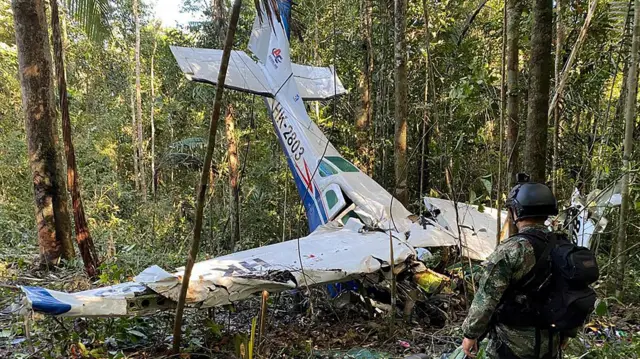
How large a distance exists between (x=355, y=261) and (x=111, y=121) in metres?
16.1

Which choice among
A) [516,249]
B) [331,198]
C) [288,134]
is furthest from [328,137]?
[516,249]

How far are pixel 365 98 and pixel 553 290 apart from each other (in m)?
8.67

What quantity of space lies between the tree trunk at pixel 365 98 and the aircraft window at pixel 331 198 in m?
4.25

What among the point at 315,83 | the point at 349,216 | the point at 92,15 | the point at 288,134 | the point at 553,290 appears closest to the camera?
the point at 553,290

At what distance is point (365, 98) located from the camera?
418 inches

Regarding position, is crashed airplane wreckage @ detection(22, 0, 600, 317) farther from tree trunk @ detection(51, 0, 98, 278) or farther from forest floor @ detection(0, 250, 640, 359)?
tree trunk @ detection(51, 0, 98, 278)

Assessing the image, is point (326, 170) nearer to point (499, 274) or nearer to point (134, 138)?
point (499, 274)

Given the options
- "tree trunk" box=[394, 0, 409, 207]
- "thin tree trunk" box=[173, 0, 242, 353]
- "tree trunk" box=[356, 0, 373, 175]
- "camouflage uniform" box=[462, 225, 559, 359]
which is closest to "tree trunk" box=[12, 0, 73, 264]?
"thin tree trunk" box=[173, 0, 242, 353]

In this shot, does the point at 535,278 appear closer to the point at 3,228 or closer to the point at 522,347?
the point at 522,347

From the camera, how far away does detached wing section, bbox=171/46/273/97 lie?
23.5 ft

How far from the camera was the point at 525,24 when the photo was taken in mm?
5367

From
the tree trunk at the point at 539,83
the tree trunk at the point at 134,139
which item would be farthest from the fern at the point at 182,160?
the tree trunk at the point at 539,83

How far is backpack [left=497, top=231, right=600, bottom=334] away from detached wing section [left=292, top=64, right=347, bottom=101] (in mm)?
6656

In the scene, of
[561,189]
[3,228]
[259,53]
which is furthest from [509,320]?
[3,228]
